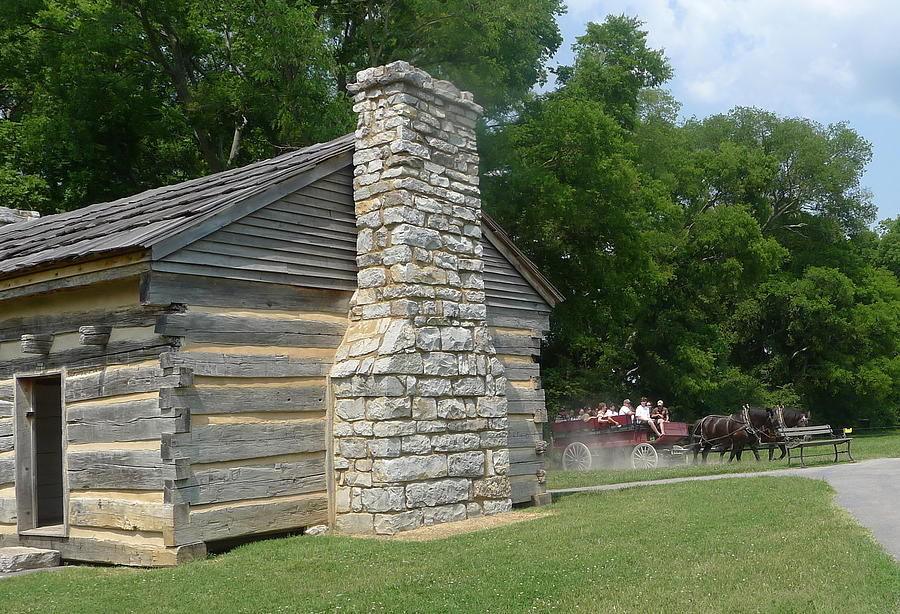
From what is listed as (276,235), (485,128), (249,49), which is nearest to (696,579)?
(276,235)

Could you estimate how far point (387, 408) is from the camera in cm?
1160

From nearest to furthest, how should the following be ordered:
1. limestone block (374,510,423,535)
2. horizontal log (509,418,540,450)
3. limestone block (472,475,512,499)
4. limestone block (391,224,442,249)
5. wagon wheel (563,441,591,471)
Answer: limestone block (374,510,423,535) → limestone block (391,224,442,249) → limestone block (472,475,512,499) → horizontal log (509,418,540,450) → wagon wheel (563,441,591,471)

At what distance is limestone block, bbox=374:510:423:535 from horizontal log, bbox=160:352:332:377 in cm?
203

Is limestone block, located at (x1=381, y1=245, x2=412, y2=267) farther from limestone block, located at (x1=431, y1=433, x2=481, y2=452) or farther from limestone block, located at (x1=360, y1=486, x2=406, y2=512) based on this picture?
limestone block, located at (x1=360, y1=486, x2=406, y2=512)

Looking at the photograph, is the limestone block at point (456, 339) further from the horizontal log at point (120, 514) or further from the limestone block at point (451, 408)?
the horizontal log at point (120, 514)

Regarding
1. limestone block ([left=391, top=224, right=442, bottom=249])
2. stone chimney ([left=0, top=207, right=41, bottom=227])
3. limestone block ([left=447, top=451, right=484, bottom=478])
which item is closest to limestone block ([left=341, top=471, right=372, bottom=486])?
limestone block ([left=447, top=451, right=484, bottom=478])

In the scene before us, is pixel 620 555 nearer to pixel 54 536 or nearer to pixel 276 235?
pixel 276 235

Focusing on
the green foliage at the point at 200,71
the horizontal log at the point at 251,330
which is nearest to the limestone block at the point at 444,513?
the horizontal log at the point at 251,330

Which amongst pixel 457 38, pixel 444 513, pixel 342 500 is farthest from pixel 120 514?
pixel 457 38

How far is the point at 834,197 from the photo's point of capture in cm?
4450

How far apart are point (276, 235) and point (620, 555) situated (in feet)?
18.8

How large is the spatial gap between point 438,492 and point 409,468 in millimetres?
639

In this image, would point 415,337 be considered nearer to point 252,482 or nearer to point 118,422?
point 252,482

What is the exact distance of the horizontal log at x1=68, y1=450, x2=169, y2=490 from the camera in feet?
33.8
